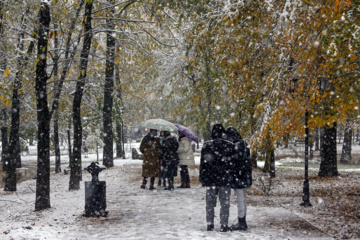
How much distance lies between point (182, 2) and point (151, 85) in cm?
1423

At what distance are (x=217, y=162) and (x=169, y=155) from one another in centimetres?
501

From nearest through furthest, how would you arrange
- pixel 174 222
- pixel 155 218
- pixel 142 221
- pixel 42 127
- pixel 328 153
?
pixel 174 222
pixel 142 221
pixel 155 218
pixel 42 127
pixel 328 153

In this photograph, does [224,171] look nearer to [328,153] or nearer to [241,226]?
[241,226]

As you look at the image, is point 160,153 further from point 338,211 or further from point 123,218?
point 338,211

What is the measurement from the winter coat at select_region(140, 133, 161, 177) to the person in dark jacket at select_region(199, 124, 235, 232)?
15.7ft

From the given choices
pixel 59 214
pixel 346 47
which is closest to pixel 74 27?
pixel 59 214

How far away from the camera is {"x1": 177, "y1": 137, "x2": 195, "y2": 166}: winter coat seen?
37.1 ft

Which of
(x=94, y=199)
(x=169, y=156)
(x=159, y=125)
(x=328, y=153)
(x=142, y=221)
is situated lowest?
(x=142, y=221)

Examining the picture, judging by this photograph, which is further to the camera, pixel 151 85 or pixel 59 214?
pixel 151 85

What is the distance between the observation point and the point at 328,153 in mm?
14812

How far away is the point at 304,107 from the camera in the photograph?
6.41 meters

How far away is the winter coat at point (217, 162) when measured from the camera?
20.1ft

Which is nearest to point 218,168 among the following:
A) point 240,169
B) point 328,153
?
point 240,169

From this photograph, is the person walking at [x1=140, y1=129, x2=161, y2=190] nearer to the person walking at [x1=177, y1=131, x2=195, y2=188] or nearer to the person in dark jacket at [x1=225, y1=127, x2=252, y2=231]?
the person walking at [x1=177, y1=131, x2=195, y2=188]
